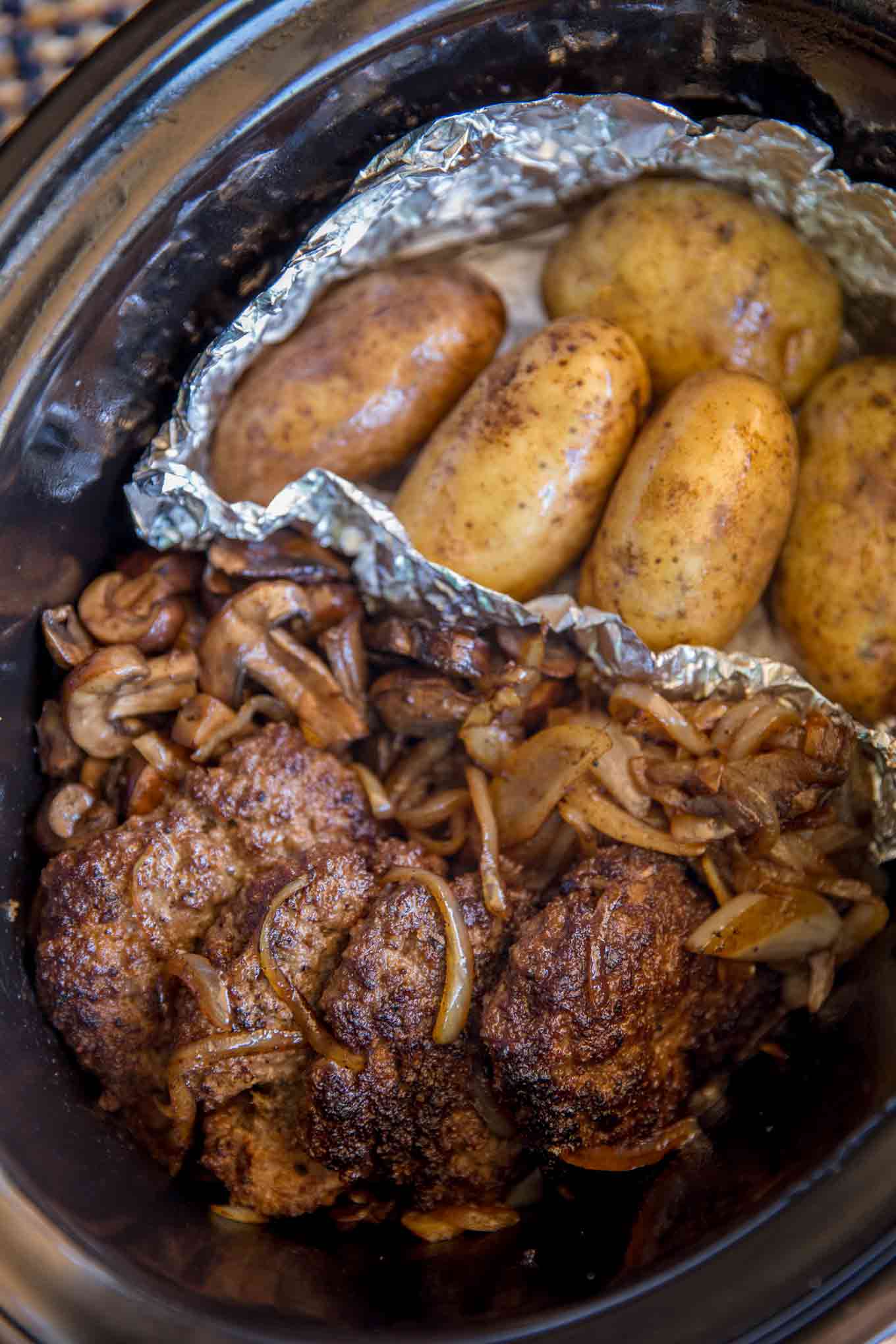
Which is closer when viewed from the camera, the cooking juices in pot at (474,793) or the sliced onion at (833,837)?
the cooking juices in pot at (474,793)

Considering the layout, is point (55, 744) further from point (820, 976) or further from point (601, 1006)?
point (820, 976)

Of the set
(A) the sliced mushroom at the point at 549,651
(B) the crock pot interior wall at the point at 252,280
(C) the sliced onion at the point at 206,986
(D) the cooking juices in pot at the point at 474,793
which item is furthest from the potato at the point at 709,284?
(C) the sliced onion at the point at 206,986

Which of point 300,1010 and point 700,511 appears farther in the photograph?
point 700,511

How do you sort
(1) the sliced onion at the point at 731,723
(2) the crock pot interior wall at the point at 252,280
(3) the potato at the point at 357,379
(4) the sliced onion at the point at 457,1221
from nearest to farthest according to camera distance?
(2) the crock pot interior wall at the point at 252,280
(4) the sliced onion at the point at 457,1221
(1) the sliced onion at the point at 731,723
(3) the potato at the point at 357,379

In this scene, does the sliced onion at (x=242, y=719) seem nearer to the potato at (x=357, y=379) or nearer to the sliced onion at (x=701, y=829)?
the potato at (x=357, y=379)

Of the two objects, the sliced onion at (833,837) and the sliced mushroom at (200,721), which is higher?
the sliced mushroom at (200,721)

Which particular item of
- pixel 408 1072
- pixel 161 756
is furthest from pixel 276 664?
pixel 408 1072

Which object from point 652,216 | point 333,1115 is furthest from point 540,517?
point 333,1115
